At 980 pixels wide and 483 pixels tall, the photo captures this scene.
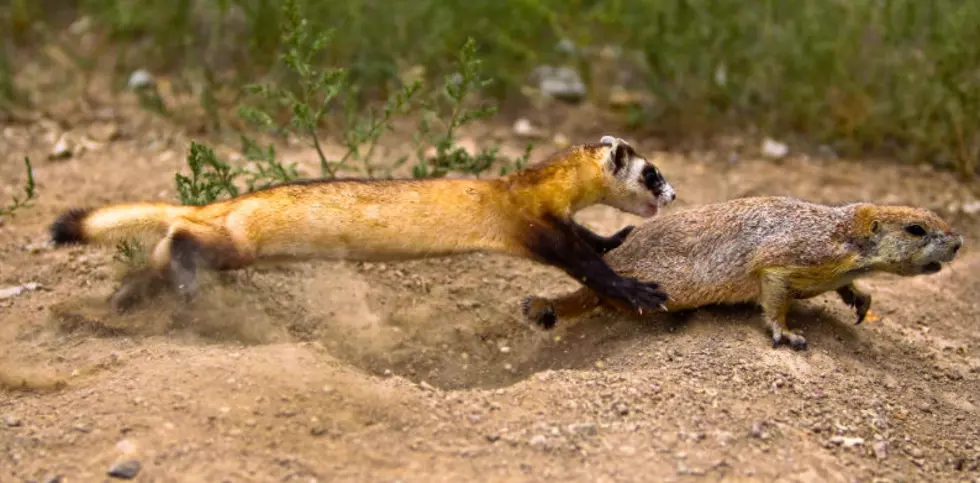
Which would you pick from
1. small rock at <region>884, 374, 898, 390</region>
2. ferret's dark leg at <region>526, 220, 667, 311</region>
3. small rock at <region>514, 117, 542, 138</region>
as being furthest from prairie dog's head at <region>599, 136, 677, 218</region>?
small rock at <region>514, 117, 542, 138</region>

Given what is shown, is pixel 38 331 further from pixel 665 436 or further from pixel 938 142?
pixel 938 142

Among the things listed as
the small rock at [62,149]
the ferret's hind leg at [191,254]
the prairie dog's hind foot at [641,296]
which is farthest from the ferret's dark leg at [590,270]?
the small rock at [62,149]

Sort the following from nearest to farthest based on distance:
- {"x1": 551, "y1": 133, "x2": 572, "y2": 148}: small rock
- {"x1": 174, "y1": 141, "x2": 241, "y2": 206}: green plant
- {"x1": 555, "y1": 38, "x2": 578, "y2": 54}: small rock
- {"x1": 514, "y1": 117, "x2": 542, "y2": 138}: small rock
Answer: {"x1": 174, "y1": 141, "x2": 241, "y2": 206}: green plant
{"x1": 551, "y1": 133, "x2": 572, "y2": 148}: small rock
{"x1": 514, "y1": 117, "x2": 542, "y2": 138}: small rock
{"x1": 555, "y1": 38, "x2": 578, "y2": 54}: small rock

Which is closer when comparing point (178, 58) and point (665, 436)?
point (665, 436)

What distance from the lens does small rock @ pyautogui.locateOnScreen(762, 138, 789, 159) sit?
7363 mm

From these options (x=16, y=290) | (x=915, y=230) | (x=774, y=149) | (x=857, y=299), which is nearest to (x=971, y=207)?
(x=774, y=149)

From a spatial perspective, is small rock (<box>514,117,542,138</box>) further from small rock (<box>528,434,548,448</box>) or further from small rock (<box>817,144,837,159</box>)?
small rock (<box>528,434,548,448</box>)

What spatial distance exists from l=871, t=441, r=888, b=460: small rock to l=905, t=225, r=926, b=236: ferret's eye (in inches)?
42.5

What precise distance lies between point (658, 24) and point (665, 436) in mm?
4108

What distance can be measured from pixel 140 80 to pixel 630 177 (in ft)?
14.2

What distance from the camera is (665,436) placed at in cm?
377

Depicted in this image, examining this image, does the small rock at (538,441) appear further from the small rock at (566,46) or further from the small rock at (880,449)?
the small rock at (566,46)

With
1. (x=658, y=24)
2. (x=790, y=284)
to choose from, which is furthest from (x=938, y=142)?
(x=790, y=284)

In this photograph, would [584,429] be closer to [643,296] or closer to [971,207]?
[643,296]
